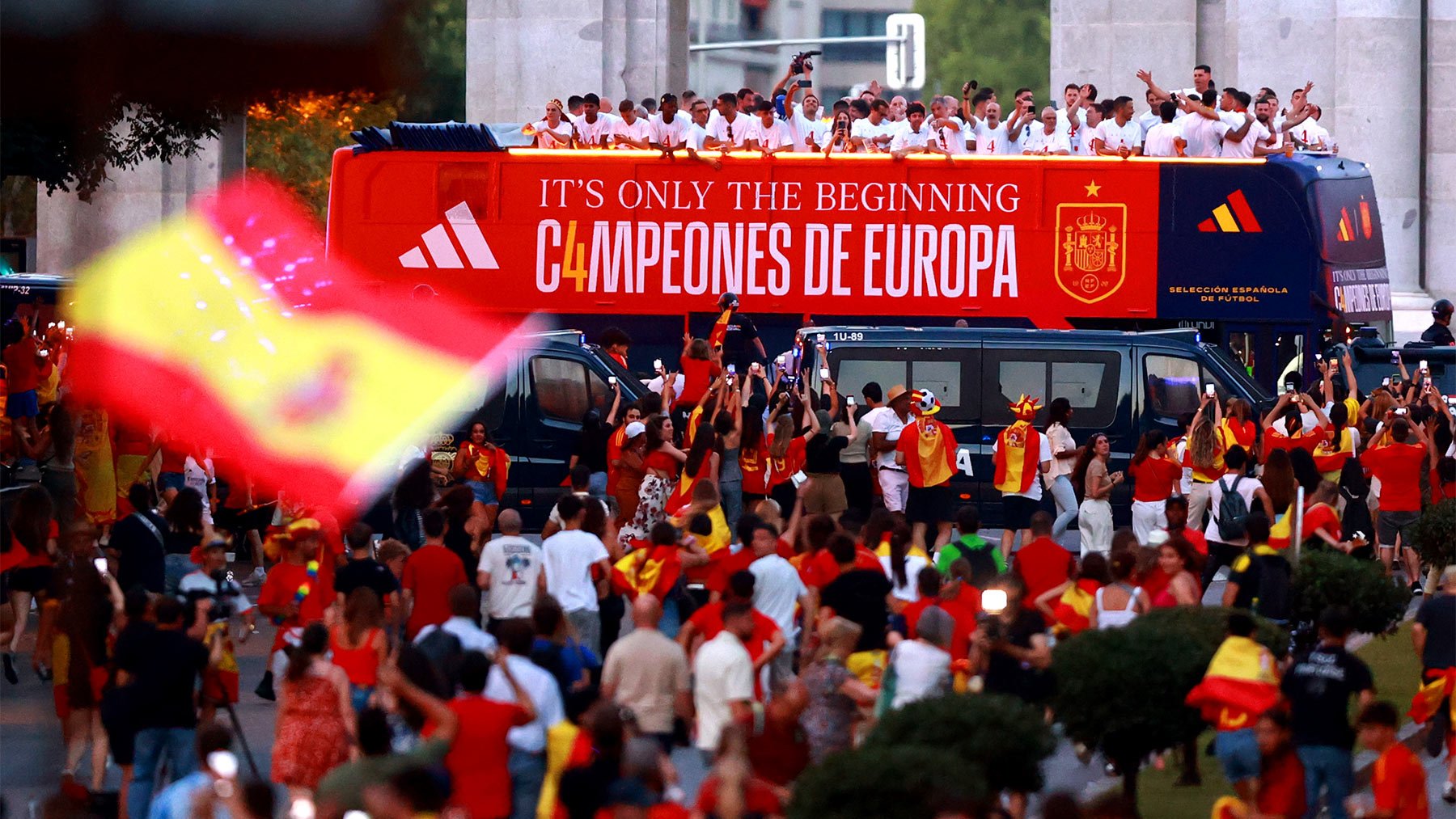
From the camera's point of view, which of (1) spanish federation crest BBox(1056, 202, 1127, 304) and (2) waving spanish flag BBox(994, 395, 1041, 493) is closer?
(2) waving spanish flag BBox(994, 395, 1041, 493)

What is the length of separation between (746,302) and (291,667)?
16.7 metres

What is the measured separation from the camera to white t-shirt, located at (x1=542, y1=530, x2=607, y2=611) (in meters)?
14.7

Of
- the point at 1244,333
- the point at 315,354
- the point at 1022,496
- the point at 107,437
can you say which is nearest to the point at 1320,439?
the point at 1022,496

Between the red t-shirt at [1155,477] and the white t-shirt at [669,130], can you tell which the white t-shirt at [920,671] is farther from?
the white t-shirt at [669,130]

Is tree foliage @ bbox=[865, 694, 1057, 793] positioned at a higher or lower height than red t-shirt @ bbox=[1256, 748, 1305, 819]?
higher

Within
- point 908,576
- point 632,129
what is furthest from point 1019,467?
point 632,129

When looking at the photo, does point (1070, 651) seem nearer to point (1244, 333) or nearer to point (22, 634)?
point (22, 634)

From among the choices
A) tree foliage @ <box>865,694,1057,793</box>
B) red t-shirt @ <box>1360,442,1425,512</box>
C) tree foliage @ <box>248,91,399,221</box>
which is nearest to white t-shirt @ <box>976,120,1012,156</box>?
red t-shirt @ <box>1360,442,1425,512</box>

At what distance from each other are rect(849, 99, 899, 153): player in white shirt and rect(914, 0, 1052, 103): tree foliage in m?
86.3

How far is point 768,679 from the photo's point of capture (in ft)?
48.3

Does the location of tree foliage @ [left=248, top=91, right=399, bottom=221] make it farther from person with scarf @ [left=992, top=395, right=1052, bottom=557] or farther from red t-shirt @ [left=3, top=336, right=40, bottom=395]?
person with scarf @ [left=992, top=395, right=1052, bottom=557]

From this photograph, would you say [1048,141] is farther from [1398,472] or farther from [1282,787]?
[1282,787]

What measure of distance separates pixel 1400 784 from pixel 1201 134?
56.6 feet

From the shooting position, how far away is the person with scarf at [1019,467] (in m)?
21.2
